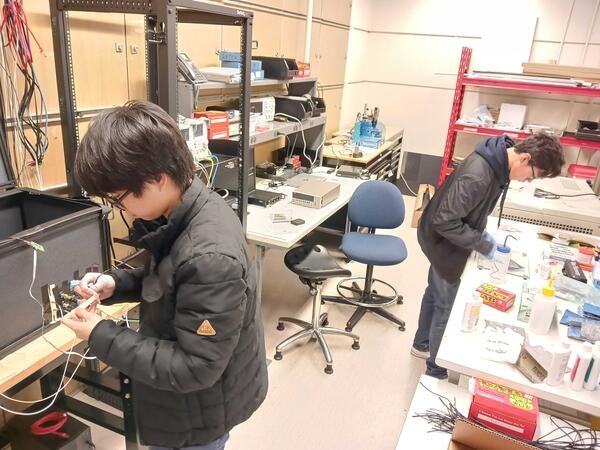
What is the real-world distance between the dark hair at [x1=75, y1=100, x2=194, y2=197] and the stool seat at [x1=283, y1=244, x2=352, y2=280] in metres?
1.63

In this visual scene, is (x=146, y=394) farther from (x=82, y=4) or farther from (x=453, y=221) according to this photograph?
(x=453, y=221)

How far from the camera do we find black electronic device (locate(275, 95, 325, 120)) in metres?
3.39

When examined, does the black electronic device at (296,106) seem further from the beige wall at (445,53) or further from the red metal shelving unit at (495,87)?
the red metal shelving unit at (495,87)

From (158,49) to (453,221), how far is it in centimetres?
143

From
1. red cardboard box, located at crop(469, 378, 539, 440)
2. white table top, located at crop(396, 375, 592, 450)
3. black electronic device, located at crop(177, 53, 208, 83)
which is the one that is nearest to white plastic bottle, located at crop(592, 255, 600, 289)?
white table top, located at crop(396, 375, 592, 450)

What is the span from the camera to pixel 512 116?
4.92 meters

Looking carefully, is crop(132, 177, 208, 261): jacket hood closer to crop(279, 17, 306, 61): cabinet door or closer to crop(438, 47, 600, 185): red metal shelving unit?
crop(279, 17, 306, 61): cabinet door

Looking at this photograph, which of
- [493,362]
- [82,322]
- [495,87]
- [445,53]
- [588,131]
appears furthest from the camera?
[445,53]

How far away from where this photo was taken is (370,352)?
2682mm

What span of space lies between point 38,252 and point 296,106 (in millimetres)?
2426

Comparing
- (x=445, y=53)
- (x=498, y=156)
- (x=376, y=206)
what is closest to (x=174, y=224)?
(x=498, y=156)

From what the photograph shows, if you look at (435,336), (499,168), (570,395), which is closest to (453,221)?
(499,168)

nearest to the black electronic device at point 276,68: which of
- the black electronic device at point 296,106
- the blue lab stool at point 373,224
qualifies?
the black electronic device at point 296,106

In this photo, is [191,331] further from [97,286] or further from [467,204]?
[467,204]
